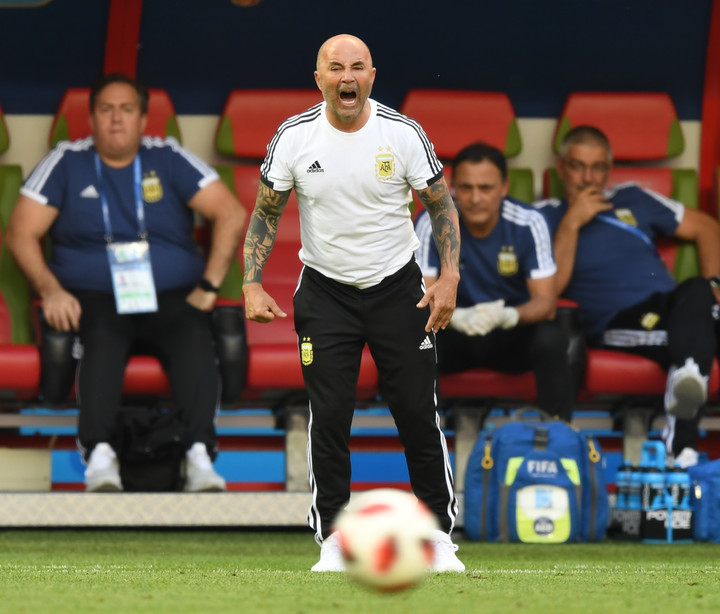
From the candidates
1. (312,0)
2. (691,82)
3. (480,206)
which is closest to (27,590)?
(480,206)

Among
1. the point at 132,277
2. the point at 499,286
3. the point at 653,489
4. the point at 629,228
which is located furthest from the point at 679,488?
the point at 132,277

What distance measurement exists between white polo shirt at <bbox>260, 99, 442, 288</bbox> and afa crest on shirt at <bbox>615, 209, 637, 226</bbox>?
8.20 feet

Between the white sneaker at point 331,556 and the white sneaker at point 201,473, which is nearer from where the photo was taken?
the white sneaker at point 331,556

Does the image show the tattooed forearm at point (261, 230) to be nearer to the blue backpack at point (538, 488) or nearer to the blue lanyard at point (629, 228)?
the blue backpack at point (538, 488)

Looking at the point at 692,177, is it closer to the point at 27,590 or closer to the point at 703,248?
the point at 703,248

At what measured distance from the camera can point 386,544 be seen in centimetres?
225

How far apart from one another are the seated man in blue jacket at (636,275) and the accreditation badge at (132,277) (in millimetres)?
1763

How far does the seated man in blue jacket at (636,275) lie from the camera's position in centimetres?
529

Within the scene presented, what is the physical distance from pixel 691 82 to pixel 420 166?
322 centimetres

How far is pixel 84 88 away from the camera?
20.0 feet

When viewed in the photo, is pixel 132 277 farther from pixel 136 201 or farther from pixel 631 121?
pixel 631 121

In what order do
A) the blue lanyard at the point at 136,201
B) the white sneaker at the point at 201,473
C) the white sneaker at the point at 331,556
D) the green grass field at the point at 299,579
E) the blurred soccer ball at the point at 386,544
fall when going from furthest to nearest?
the blue lanyard at the point at 136,201 → the white sneaker at the point at 201,473 → the white sneaker at the point at 331,556 → the green grass field at the point at 299,579 → the blurred soccer ball at the point at 386,544

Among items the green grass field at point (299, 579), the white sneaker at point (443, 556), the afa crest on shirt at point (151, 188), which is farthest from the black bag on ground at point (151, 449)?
the white sneaker at point (443, 556)

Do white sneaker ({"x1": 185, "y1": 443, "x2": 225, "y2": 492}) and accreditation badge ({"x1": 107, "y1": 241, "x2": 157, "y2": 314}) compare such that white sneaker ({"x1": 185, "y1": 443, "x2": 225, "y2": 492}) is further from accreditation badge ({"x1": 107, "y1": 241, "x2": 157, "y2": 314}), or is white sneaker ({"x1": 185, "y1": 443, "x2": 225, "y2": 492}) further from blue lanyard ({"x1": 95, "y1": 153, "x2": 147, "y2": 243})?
blue lanyard ({"x1": 95, "y1": 153, "x2": 147, "y2": 243})
